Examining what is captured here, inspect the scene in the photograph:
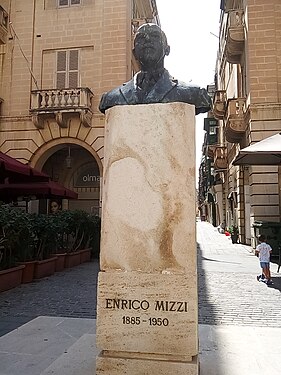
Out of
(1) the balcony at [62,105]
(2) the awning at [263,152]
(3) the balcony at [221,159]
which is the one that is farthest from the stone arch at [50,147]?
(3) the balcony at [221,159]

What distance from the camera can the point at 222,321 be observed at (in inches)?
204

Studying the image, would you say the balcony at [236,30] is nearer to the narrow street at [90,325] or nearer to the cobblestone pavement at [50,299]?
the narrow street at [90,325]

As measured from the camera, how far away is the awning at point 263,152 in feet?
25.2

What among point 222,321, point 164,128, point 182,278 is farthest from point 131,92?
point 222,321

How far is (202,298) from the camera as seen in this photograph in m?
6.81

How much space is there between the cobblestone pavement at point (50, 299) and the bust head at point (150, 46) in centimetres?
363

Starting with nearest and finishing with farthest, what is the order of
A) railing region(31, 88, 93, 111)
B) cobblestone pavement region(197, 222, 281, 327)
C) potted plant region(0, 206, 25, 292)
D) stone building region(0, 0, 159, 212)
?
cobblestone pavement region(197, 222, 281, 327) → potted plant region(0, 206, 25, 292) → railing region(31, 88, 93, 111) → stone building region(0, 0, 159, 212)

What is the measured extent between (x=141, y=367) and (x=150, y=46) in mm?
2764

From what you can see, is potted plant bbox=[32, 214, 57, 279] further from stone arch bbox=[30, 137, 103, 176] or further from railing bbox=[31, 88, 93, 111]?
railing bbox=[31, 88, 93, 111]

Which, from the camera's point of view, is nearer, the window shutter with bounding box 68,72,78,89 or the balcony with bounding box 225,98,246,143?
the balcony with bounding box 225,98,246,143

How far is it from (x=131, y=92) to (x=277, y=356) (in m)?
2.95

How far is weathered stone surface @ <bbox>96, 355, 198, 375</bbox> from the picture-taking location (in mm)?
2854

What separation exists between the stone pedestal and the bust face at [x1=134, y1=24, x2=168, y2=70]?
0.54 m

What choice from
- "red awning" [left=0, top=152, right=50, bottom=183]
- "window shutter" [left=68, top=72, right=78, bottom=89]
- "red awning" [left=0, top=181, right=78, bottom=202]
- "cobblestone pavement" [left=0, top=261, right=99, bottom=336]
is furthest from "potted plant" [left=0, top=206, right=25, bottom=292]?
"window shutter" [left=68, top=72, right=78, bottom=89]
